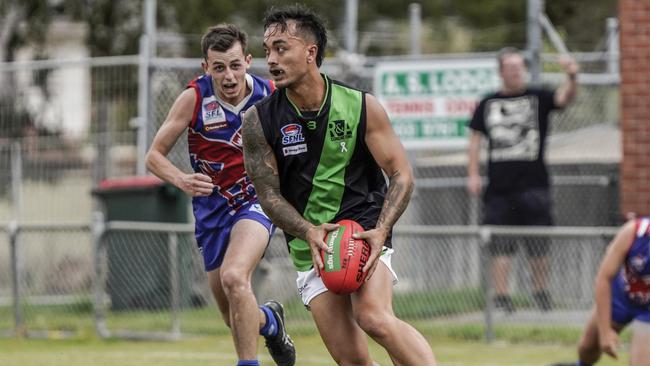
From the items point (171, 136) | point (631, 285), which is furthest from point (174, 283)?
point (631, 285)

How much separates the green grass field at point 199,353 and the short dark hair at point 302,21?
13.3 feet

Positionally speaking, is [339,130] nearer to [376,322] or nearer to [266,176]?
[266,176]

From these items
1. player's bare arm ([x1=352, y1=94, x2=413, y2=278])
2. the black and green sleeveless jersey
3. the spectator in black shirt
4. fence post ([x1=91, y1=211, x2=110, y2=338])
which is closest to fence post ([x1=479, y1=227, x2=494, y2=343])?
the spectator in black shirt

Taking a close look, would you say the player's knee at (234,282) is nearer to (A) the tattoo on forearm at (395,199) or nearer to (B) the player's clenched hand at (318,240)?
(B) the player's clenched hand at (318,240)

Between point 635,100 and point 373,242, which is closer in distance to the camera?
point 373,242

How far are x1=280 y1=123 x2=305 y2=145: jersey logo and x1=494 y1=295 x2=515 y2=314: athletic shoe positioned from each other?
552 centimetres

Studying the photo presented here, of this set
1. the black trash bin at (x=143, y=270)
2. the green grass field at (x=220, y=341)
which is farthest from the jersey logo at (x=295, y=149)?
the black trash bin at (x=143, y=270)

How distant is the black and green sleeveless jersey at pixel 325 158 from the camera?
24.6ft

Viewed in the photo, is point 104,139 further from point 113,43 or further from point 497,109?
point 113,43

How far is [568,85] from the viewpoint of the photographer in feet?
42.7

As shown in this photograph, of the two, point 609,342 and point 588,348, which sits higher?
point 609,342

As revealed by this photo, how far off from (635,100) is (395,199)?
6.43 metres

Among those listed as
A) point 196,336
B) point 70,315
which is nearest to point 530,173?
point 196,336

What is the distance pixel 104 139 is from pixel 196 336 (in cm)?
326
